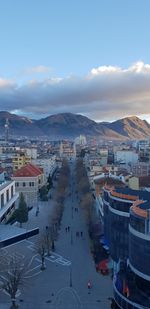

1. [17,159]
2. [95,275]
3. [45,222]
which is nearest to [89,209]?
[45,222]

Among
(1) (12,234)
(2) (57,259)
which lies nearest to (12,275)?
(2) (57,259)

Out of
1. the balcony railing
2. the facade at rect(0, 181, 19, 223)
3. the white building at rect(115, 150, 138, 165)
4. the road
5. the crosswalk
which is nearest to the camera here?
the balcony railing

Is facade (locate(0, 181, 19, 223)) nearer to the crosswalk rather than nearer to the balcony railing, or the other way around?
the crosswalk

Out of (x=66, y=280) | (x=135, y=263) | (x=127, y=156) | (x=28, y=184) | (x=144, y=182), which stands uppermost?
(x=127, y=156)

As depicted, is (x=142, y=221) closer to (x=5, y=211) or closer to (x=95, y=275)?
(x=95, y=275)

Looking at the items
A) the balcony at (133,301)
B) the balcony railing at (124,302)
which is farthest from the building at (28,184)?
the balcony at (133,301)

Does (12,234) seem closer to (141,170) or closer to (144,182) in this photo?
(144,182)

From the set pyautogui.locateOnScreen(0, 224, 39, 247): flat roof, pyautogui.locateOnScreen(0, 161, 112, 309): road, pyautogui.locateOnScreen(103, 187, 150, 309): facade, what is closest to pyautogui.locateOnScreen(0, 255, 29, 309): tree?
pyautogui.locateOnScreen(0, 161, 112, 309): road
